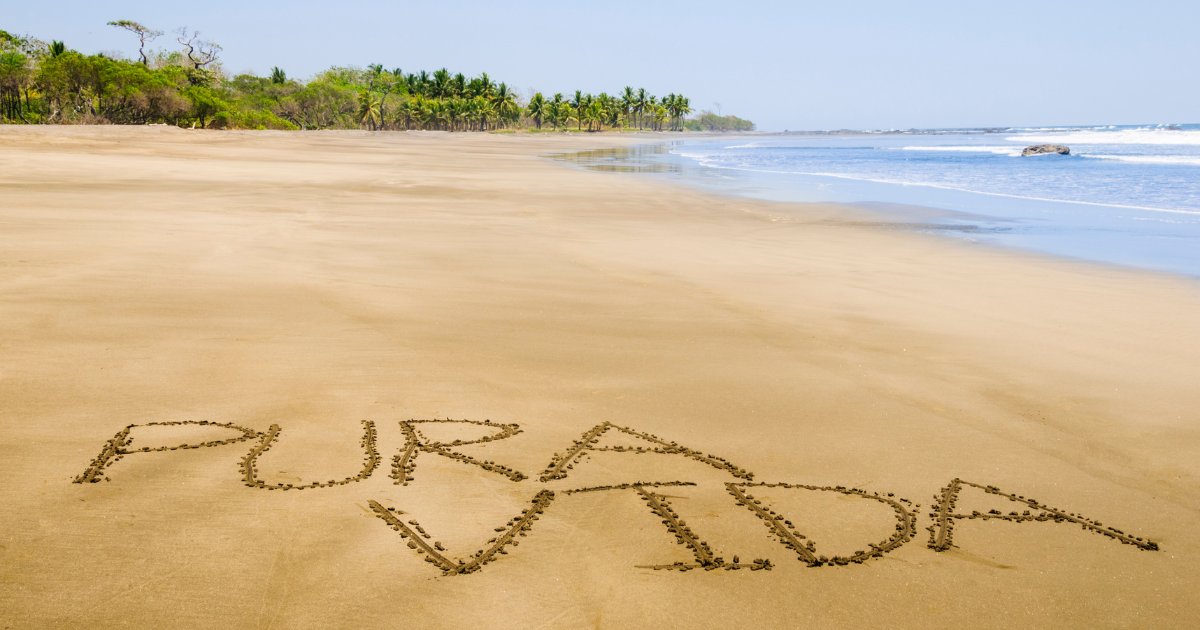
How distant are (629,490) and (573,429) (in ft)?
2.19

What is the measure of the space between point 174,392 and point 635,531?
2.66 m

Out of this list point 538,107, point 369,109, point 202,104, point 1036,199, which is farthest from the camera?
point 538,107

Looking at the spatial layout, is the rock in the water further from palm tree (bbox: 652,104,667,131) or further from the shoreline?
palm tree (bbox: 652,104,667,131)

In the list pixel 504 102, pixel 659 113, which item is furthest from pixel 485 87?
pixel 659 113

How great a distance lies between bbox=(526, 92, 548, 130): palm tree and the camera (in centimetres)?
10357

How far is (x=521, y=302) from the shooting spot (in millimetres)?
6090

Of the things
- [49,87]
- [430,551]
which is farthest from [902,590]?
[49,87]

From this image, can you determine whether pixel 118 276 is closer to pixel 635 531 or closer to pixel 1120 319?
pixel 635 531

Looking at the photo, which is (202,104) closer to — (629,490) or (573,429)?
(573,429)

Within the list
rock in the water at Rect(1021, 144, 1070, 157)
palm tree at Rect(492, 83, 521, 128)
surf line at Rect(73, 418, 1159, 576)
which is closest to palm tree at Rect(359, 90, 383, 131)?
palm tree at Rect(492, 83, 521, 128)

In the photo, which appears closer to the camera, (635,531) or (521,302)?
(635,531)

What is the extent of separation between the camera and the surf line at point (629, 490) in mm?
2650

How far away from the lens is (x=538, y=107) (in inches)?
4102

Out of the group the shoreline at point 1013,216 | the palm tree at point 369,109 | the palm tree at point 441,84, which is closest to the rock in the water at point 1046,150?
the shoreline at point 1013,216
